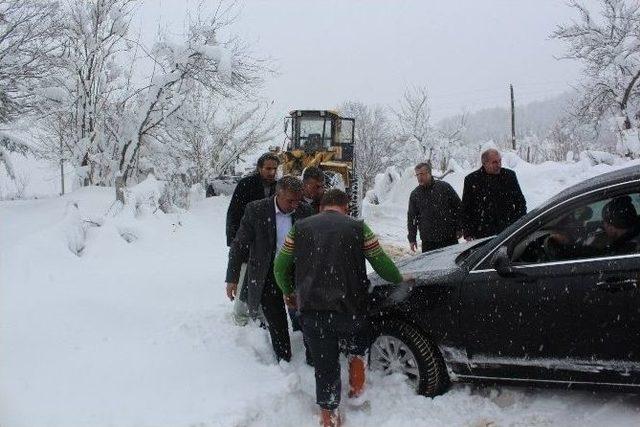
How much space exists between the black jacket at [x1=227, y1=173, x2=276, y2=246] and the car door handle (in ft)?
9.30

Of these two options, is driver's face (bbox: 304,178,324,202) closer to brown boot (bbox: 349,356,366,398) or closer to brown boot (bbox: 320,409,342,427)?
brown boot (bbox: 349,356,366,398)

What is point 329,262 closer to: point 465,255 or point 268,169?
point 465,255

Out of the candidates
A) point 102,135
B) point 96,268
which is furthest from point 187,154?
point 96,268

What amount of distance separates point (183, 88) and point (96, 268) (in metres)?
8.95

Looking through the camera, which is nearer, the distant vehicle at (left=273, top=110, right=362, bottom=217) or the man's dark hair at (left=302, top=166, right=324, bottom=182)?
the man's dark hair at (left=302, top=166, right=324, bottom=182)

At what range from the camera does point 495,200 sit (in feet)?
19.0

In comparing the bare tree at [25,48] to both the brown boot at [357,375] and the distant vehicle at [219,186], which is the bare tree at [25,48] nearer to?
the distant vehicle at [219,186]

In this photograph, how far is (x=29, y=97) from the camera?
48.7 ft

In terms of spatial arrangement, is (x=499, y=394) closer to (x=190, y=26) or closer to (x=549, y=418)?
(x=549, y=418)

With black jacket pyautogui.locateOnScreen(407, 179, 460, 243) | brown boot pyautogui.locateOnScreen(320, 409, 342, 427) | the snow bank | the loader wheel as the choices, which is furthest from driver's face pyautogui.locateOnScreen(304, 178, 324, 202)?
the snow bank

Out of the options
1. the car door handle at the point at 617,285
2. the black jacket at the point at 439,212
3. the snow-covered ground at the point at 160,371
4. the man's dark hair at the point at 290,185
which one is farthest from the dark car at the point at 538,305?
the black jacket at the point at 439,212

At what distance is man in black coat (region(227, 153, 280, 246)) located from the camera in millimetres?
4816

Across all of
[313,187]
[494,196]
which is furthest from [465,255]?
[494,196]

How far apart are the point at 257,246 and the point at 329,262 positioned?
39.1 inches
